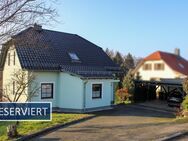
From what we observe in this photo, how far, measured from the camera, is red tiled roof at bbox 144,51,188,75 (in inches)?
2173

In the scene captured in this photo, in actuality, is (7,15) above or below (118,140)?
above

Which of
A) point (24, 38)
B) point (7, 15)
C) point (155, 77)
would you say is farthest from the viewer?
point (155, 77)

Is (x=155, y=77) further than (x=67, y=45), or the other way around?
(x=155, y=77)

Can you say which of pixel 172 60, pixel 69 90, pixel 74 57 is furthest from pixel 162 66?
pixel 69 90

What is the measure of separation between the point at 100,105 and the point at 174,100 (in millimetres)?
8138

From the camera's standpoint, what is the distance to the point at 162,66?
5622 cm

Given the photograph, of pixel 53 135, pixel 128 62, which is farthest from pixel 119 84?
pixel 128 62

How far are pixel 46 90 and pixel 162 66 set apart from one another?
113ft

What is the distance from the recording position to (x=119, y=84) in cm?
3509

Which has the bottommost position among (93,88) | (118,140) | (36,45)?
(118,140)

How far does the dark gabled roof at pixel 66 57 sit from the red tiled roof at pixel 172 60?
25.1 metres

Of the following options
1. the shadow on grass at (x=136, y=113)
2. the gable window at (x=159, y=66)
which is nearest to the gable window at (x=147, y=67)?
the gable window at (x=159, y=66)

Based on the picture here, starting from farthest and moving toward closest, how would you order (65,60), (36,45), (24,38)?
(65,60) < (36,45) < (24,38)

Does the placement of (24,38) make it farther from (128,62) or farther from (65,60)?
(128,62)
